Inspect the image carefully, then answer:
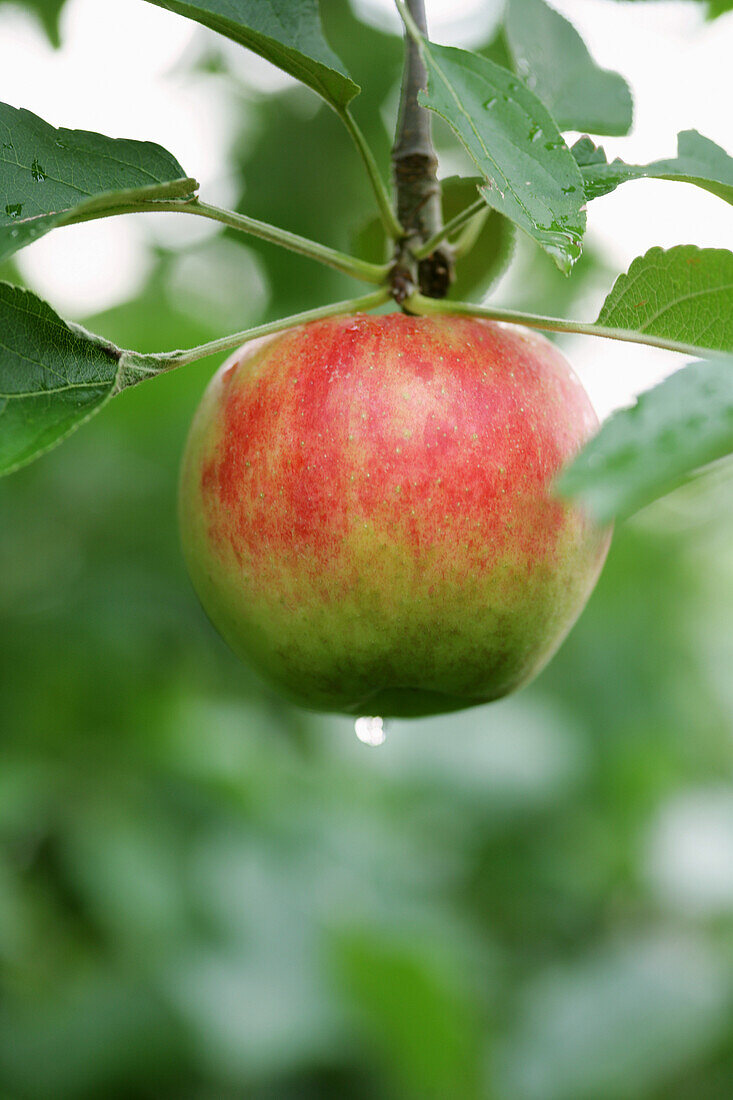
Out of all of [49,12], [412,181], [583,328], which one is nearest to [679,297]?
[583,328]

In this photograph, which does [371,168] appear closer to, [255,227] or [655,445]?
[255,227]

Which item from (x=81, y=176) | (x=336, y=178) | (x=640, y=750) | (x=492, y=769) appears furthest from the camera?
(x=640, y=750)

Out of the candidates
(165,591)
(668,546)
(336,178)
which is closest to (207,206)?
(336,178)

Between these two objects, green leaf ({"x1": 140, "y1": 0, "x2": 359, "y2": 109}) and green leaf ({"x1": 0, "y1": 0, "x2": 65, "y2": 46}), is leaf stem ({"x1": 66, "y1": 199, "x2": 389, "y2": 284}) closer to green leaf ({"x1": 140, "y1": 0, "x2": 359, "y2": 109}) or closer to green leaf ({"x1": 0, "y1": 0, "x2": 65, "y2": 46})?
green leaf ({"x1": 140, "y1": 0, "x2": 359, "y2": 109})

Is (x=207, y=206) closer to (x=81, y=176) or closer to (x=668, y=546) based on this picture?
(x=81, y=176)

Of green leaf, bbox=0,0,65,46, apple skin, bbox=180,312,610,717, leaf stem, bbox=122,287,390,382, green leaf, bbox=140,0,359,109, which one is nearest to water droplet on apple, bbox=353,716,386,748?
apple skin, bbox=180,312,610,717

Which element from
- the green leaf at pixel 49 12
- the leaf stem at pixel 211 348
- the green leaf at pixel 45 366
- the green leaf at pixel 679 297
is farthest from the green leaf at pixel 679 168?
the green leaf at pixel 49 12
